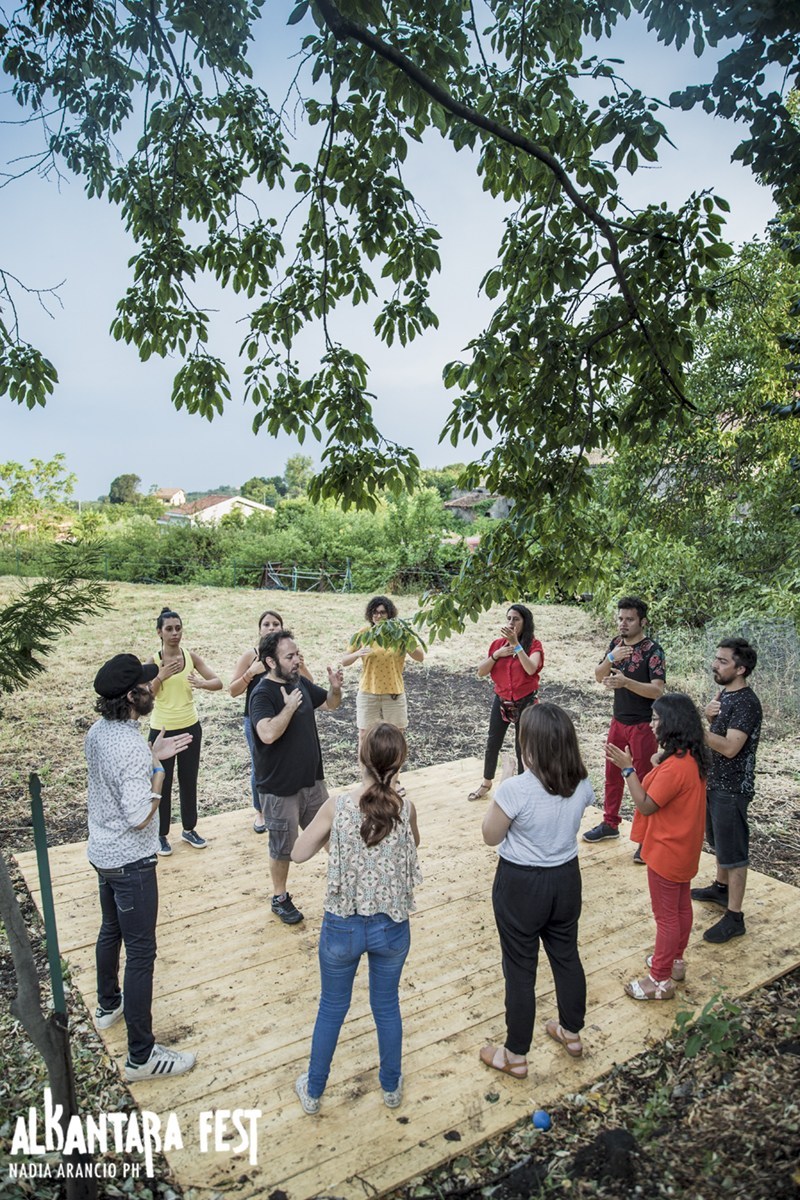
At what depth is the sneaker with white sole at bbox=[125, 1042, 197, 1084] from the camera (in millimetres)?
2902

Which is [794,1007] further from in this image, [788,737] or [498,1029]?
[788,737]

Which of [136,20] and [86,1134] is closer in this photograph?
[86,1134]

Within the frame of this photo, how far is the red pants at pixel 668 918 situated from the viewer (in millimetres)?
3303

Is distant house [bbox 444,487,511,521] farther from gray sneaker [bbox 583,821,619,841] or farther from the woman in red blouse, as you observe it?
gray sneaker [bbox 583,821,619,841]

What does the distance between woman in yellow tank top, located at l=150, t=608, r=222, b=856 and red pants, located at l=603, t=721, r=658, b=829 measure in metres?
2.65

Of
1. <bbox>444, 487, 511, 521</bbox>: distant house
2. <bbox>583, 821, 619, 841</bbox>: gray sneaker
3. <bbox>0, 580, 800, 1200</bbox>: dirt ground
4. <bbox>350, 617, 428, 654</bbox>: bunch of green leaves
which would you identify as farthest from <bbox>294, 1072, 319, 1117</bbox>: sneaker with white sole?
<bbox>444, 487, 511, 521</bbox>: distant house

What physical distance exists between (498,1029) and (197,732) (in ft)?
8.52

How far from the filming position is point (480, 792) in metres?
5.74

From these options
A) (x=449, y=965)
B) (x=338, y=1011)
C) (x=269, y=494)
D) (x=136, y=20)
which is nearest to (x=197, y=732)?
(x=449, y=965)

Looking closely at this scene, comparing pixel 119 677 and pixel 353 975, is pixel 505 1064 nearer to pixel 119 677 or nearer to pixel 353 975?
pixel 353 975

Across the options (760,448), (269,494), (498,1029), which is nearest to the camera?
(498,1029)

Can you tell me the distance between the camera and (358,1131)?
8.75 ft

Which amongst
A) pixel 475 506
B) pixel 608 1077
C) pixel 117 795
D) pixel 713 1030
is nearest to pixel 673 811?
pixel 713 1030

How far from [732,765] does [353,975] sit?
2289mm
